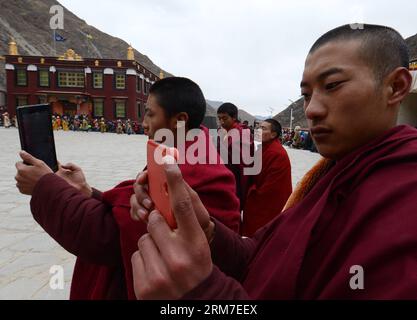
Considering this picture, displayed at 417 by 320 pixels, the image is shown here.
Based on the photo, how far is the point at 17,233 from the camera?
3.68m

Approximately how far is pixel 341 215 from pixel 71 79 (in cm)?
3636

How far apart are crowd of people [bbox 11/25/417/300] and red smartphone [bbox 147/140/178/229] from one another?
0.05 feet

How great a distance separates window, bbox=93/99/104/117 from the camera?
33219 mm

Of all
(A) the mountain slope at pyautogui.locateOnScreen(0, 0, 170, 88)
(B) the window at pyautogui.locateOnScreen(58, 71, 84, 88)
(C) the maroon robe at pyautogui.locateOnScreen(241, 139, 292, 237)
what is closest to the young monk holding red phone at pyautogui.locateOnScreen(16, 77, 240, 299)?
(C) the maroon robe at pyautogui.locateOnScreen(241, 139, 292, 237)

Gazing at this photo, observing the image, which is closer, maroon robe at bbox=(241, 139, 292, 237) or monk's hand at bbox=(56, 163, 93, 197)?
monk's hand at bbox=(56, 163, 93, 197)

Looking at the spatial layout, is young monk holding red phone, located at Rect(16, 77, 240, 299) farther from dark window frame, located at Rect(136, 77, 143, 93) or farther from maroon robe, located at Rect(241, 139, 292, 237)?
dark window frame, located at Rect(136, 77, 143, 93)

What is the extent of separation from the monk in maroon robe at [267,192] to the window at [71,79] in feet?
109

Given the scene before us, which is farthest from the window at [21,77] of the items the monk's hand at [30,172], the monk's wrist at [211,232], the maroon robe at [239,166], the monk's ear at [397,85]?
the monk's ear at [397,85]

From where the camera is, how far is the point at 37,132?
132cm
